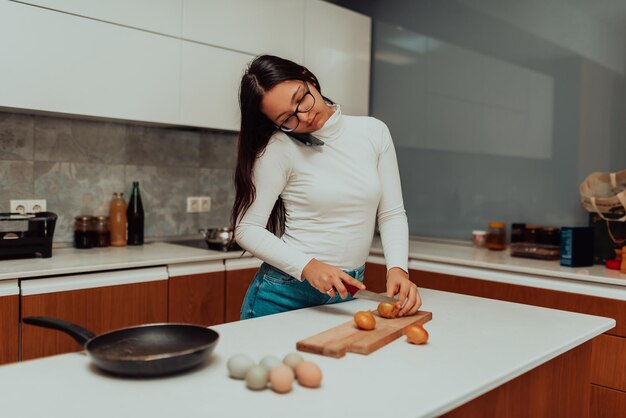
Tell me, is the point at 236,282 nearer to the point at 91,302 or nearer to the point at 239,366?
the point at 91,302

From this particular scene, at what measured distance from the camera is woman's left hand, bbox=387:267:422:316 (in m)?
1.50

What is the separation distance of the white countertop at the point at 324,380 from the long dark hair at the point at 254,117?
37 centimetres

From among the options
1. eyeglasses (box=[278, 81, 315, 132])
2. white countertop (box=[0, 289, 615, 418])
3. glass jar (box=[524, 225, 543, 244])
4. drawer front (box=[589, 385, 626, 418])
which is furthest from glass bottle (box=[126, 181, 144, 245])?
drawer front (box=[589, 385, 626, 418])

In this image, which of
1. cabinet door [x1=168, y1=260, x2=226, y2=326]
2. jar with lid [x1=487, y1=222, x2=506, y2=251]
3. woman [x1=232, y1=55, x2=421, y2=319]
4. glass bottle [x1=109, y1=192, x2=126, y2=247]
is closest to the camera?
woman [x1=232, y1=55, x2=421, y2=319]

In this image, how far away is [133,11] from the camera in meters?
2.70

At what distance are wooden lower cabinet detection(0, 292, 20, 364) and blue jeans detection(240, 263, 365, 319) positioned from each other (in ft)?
3.14

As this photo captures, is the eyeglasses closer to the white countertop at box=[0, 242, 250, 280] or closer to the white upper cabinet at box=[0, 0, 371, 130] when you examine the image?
the white countertop at box=[0, 242, 250, 280]

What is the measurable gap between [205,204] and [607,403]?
2.30 meters

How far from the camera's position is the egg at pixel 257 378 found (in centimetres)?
100

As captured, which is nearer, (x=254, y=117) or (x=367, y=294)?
(x=367, y=294)

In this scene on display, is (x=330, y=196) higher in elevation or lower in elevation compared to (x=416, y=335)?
higher

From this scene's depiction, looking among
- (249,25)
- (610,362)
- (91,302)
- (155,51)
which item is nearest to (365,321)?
(91,302)

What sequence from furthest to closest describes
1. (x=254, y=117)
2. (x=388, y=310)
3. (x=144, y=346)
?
(x=254, y=117) → (x=388, y=310) → (x=144, y=346)

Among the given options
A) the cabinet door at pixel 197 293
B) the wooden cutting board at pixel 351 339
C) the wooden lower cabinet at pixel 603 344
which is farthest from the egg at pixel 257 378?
the wooden lower cabinet at pixel 603 344
